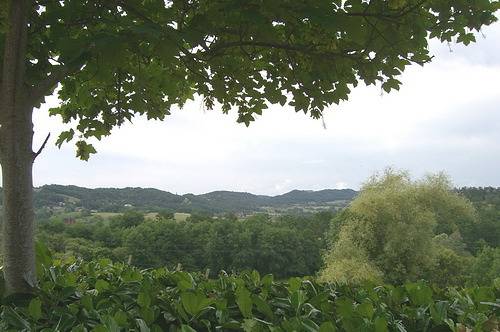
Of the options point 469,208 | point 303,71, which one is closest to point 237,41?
point 303,71

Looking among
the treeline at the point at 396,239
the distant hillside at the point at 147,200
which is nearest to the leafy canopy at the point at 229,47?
the treeline at the point at 396,239

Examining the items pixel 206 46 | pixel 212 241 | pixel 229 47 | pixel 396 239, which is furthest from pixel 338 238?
pixel 206 46

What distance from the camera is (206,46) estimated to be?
2764 millimetres

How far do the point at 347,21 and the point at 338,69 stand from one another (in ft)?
2.64

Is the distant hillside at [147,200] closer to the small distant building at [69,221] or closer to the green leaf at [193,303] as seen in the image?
the small distant building at [69,221]

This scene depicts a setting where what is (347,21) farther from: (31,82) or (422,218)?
(422,218)

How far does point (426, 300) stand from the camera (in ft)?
8.80

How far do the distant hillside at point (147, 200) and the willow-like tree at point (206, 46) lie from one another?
6406cm

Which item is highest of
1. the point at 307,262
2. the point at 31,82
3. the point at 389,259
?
the point at 31,82

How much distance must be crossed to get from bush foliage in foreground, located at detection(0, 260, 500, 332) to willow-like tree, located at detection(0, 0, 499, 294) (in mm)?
467

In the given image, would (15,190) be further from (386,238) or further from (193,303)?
(386,238)

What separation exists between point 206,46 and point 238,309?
4.86 feet

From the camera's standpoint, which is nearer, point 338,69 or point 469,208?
point 338,69

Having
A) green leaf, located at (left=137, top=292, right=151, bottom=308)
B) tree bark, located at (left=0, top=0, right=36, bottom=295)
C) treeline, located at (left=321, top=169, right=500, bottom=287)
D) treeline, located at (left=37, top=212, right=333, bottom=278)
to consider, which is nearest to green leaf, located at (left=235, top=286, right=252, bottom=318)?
green leaf, located at (left=137, top=292, right=151, bottom=308)
